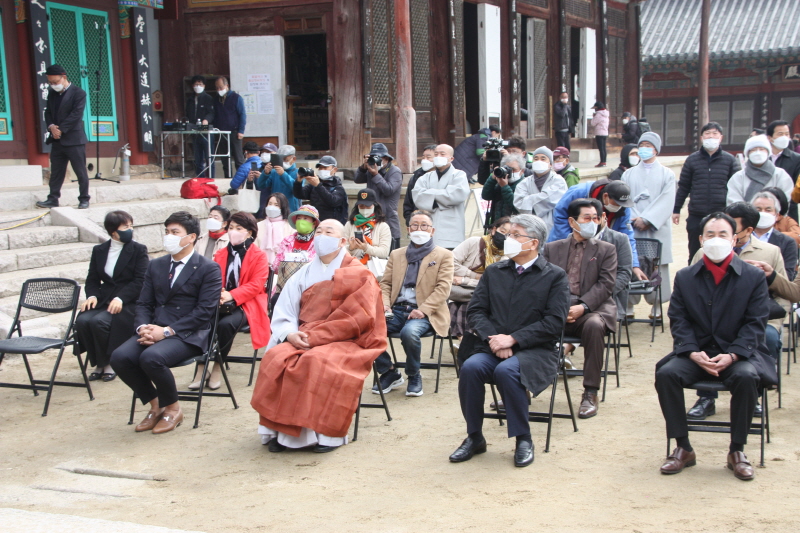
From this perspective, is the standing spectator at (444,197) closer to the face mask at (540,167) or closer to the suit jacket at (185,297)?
the face mask at (540,167)

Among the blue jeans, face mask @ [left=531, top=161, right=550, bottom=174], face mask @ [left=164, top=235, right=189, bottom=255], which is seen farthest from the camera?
face mask @ [left=531, top=161, right=550, bottom=174]

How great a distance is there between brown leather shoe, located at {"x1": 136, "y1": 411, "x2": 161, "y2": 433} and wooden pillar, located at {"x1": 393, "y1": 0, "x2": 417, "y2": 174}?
276 inches

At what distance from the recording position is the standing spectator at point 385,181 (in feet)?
26.5

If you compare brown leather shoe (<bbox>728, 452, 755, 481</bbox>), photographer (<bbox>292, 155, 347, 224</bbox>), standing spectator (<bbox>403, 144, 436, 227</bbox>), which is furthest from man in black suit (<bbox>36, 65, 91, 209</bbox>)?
brown leather shoe (<bbox>728, 452, 755, 481</bbox>)

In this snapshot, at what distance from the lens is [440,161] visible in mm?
7664

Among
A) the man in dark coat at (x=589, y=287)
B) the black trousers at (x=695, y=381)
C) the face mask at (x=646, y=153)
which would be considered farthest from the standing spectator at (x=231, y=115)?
the black trousers at (x=695, y=381)

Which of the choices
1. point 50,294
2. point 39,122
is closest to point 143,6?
point 39,122

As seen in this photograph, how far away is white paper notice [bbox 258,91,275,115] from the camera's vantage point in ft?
39.8

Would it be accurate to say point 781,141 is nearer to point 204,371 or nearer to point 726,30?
point 204,371

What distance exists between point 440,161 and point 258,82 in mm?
5359

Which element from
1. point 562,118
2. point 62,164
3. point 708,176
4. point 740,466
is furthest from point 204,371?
point 562,118

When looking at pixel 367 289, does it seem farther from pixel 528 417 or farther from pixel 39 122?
pixel 39 122

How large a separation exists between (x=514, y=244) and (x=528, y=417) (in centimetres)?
96

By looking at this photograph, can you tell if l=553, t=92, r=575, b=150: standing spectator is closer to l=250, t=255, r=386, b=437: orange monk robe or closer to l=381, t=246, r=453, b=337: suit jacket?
l=381, t=246, r=453, b=337: suit jacket
